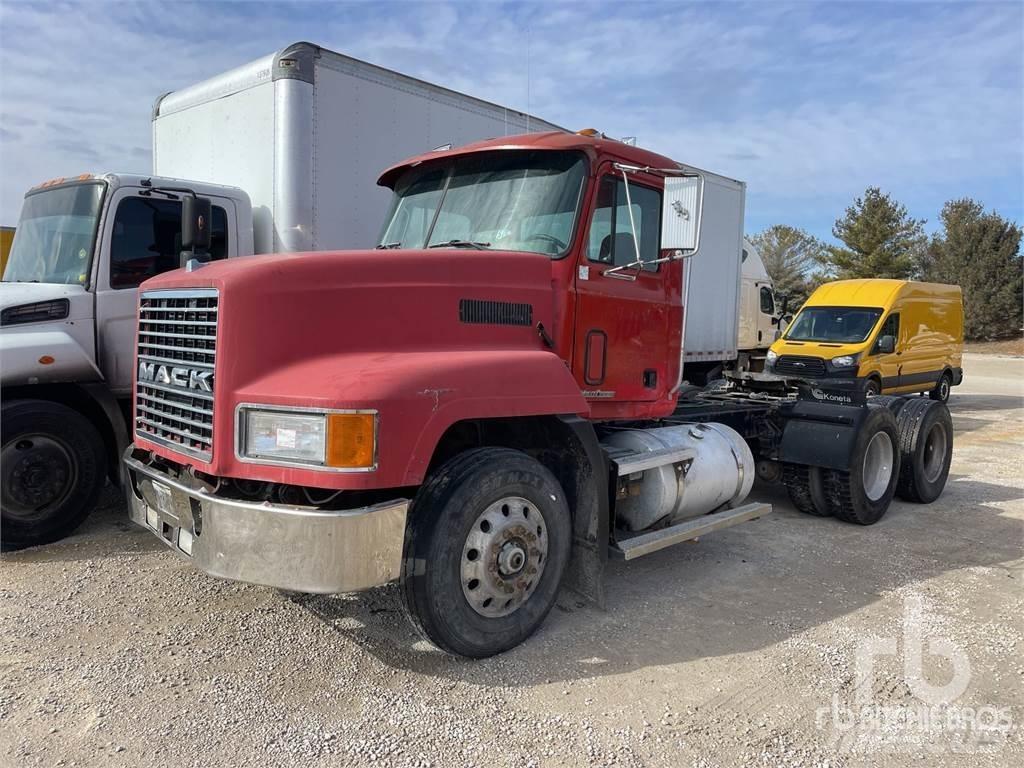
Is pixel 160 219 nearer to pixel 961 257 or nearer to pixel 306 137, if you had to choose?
pixel 306 137

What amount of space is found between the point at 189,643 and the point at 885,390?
13.5 metres

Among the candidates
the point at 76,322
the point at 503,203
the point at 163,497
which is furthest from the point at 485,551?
the point at 76,322

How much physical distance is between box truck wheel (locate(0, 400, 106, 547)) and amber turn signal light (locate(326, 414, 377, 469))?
11.0 feet

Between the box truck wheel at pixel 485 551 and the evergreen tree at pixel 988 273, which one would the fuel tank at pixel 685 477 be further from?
the evergreen tree at pixel 988 273

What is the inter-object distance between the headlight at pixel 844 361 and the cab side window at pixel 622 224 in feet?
31.6

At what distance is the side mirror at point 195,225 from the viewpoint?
5.69m

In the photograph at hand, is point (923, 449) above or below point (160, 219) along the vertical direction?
below

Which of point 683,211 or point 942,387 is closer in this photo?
point 683,211

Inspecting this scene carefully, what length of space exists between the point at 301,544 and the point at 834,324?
13445 mm

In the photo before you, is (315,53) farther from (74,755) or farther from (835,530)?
(835,530)

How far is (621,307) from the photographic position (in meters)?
4.79

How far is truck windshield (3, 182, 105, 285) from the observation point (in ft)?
19.5

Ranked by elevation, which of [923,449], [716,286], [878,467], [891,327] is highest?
[716,286]

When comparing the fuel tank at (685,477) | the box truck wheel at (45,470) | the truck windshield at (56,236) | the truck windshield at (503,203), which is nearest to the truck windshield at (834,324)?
the fuel tank at (685,477)
